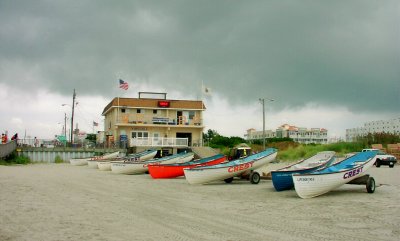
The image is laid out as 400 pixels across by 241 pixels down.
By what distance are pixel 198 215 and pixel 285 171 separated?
6.14 meters

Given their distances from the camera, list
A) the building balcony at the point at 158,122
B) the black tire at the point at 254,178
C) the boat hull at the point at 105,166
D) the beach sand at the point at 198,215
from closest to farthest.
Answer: the beach sand at the point at 198,215
the black tire at the point at 254,178
the boat hull at the point at 105,166
the building balcony at the point at 158,122

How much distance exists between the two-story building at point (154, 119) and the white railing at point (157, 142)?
1.24 metres

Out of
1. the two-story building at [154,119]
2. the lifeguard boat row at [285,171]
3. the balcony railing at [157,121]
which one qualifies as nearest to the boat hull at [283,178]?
the lifeguard boat row at [285,171]

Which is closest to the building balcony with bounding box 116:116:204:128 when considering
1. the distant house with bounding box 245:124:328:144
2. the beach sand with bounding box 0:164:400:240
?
the beach sand with bounding box 0:164:400:240

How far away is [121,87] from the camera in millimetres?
48375

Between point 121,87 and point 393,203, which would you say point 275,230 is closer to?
point 393,203

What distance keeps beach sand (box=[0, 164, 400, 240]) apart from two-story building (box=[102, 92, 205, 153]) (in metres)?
34.5

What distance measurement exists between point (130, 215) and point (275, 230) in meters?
3.80

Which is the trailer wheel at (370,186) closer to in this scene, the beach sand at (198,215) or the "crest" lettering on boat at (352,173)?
the beach sand at (198,215)

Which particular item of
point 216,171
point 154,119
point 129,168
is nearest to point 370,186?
point 216,171

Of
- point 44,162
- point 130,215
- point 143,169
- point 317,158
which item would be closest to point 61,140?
point 44,162

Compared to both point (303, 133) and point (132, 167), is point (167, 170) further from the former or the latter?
point (303, 133)

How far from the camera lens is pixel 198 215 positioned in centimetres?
1038

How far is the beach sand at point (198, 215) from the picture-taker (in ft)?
26.8
